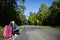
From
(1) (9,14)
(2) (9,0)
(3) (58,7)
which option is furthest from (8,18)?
(3) (58,7)

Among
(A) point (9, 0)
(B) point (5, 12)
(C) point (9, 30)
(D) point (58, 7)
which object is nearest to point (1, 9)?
(B) point (5, 12)

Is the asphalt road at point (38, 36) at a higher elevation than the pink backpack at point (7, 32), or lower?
lower

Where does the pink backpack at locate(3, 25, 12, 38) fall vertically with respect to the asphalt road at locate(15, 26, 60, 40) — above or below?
above

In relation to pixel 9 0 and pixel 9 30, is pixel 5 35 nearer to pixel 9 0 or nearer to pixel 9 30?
pixel 9 30

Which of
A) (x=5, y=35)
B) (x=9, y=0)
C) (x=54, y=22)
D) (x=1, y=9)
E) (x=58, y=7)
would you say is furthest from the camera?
(x=54, y=22)

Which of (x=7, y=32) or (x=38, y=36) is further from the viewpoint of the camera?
(x=38, y=36)

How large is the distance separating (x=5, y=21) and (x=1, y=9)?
10.9 ft

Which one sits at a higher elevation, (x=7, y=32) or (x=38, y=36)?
(x=7, y=32)

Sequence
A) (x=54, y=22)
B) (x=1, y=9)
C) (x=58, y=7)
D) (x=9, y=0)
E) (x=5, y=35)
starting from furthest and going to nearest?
(x=54, y=22)
(x=58, y=7)
(x=9, y=0)
(x=1, y=9)
(x=5, y=35)

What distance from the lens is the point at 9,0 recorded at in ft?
162

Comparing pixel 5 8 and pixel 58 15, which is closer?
pixel 5 8

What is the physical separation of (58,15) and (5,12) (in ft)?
100

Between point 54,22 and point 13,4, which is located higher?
point 13,4

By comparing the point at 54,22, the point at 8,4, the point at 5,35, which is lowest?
the point at 54,22
